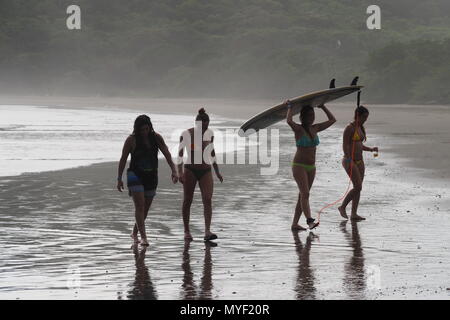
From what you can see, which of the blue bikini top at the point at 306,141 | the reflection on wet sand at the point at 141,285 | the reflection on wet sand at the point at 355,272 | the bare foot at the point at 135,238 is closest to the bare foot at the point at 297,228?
the reflection on wet sand at the point at 355,272

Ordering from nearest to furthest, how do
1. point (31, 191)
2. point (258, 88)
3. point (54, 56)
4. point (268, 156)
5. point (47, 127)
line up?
point (31, 191) → point (268, 156) → point (47, 127) → point (258, 88) → point (54, 56)

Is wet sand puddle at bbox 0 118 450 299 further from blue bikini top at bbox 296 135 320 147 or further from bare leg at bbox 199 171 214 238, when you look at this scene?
blue bikini top at bbox 296 135 320 147

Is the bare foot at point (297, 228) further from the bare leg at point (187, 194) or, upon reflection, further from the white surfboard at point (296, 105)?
the bare leg at point (187, 194)

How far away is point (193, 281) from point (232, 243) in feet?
7.15

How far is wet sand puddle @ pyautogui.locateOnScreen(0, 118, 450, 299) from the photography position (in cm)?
880

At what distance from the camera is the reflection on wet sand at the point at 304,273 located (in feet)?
28.0

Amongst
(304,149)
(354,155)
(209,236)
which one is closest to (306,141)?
(304,149)

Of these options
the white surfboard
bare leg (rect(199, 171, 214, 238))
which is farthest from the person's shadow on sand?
the white surfboard

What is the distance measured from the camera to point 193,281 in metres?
9.12

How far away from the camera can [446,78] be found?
65688mm

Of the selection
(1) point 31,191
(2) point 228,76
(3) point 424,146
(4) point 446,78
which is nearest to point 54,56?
(2) point 228,76

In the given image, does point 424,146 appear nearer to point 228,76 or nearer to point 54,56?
point 228,76
